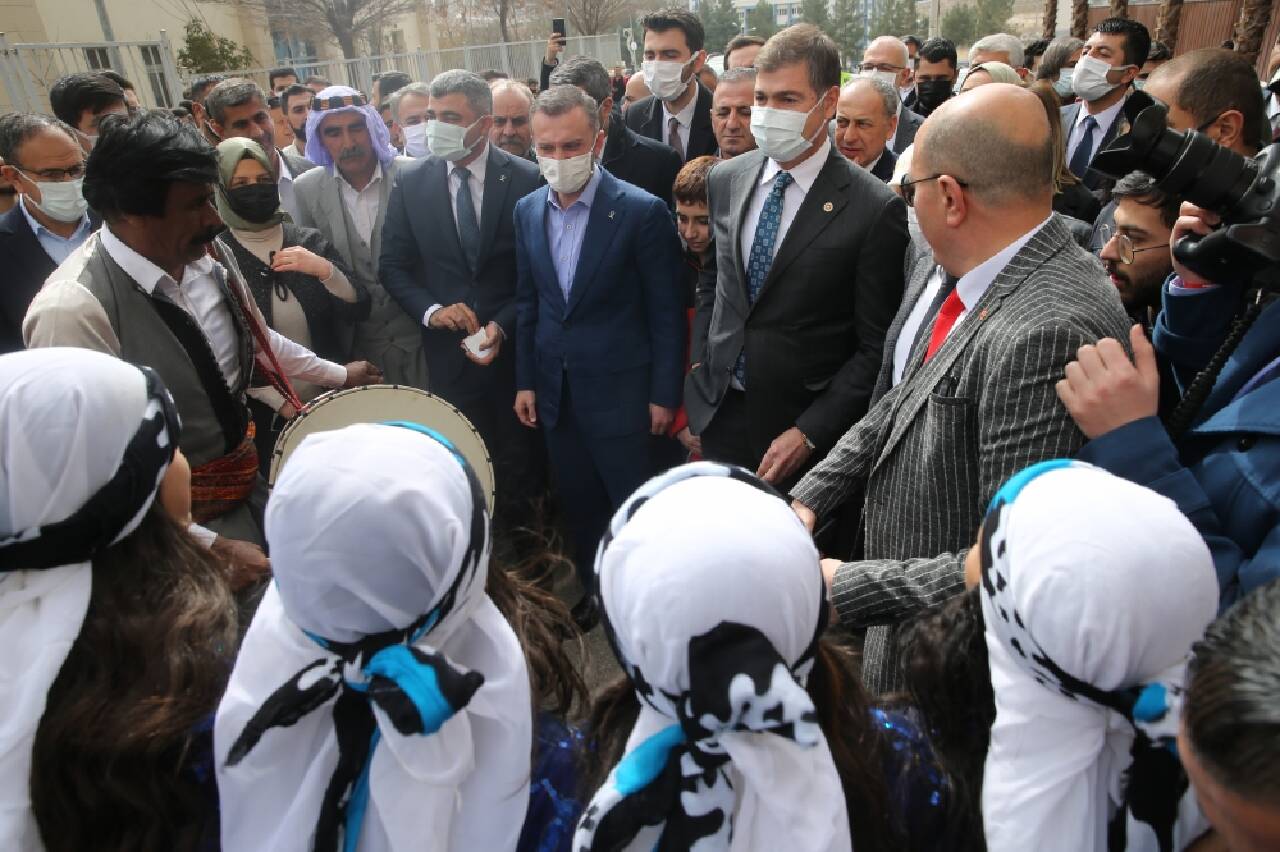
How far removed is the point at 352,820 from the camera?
124 cm

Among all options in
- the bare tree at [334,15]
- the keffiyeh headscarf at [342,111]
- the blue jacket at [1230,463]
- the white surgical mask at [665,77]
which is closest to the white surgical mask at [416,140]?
the keffiyeh headscarf at [342,111]

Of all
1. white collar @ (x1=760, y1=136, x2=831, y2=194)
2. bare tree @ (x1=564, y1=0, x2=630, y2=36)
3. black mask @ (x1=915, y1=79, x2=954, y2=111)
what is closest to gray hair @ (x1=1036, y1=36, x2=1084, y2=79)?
black mask @ (x1=915, y1=79, x2=954, y2=111)

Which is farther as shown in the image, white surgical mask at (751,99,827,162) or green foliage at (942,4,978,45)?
green foliage at (942,4,978,45)

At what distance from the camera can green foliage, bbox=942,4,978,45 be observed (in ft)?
117

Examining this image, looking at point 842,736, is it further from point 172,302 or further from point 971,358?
point 172,302

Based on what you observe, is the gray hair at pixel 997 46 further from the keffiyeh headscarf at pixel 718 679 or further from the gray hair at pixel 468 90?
the keffiyeh headscarf at pixel 718 679

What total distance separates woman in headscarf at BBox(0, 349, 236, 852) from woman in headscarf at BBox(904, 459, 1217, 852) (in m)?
1.32

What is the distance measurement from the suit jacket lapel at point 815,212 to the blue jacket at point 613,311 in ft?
2.19

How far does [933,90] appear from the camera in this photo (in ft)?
21.6

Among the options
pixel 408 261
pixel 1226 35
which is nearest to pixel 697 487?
pixel 408 261

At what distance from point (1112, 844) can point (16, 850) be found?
1589 millimetres

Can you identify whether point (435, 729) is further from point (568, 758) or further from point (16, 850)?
point (16, 850)

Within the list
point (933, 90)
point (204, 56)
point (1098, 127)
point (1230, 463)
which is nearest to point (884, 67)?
point (933, 90)

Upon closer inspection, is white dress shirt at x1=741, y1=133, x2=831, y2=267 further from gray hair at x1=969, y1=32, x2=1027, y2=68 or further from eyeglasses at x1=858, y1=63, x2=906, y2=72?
gray hair at x1=969, y1=32, x2=1027, y2=68
